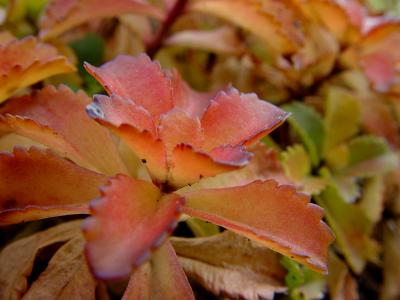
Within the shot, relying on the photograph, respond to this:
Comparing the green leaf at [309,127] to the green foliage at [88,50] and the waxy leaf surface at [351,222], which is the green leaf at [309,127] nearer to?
the waxy leaf surface at [351,222]

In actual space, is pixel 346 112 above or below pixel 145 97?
below

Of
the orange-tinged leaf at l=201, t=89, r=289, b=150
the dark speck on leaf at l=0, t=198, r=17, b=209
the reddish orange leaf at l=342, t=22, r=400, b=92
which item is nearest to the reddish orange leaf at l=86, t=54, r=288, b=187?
the orange-tinged leaf at l=201, t=89, r=289, b=150

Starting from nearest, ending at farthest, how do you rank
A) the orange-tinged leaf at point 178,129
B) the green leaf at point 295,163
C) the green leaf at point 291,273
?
the orange-tinged leaf at point 178,129 < the green leaf at point 291,273 < the green leaf at point 295,163

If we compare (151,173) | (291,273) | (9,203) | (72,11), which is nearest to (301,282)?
(291,273)

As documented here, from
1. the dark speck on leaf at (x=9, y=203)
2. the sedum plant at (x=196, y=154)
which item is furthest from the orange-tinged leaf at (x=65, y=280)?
the dark speck on leaf at (x=9, y=203)

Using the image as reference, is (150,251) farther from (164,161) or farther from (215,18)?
(215,18)

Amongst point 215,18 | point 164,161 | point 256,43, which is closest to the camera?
point 164,161

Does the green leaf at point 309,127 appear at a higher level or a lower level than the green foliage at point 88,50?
lower

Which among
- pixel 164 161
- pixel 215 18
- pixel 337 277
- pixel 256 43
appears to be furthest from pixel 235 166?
pixel 215 18
